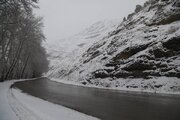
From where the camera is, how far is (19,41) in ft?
125

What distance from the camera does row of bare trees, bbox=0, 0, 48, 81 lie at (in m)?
14.8

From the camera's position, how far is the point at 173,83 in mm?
17094

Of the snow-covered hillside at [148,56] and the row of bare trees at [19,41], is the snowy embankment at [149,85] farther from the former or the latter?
the row of bare trees at [19,41]

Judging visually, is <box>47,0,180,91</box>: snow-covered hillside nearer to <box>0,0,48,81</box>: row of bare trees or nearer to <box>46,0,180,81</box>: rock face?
<box>46,0,180,81</box>: rock face

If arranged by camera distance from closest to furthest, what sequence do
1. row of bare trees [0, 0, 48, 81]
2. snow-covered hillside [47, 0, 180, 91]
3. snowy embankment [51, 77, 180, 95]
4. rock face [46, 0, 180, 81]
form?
row of bare trees [0, 0, 48, 81]
snowy embankment [51, 77, 180, 95]
snow-covered hillside [47, 0, 180, 91]
rock face [46, 0, 180, 81]

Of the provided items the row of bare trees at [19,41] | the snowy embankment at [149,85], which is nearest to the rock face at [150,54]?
the snowy embankment at [149,85]

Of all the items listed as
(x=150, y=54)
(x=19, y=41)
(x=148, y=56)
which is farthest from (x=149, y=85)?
(x=19, y=41)

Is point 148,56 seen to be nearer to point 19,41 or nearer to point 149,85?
point 149,85

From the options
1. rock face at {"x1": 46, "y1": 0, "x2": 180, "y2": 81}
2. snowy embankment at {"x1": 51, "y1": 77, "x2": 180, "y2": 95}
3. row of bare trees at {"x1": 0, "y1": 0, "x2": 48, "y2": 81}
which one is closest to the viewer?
row of bare trees at {"x1": 0, "y1": 0, "x2": 48, "y2": 81}

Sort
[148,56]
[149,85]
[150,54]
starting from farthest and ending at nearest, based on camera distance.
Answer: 1. [150,54]
2. [148,56]
3. [149,85]

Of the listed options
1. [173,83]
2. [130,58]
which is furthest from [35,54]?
[173,83]

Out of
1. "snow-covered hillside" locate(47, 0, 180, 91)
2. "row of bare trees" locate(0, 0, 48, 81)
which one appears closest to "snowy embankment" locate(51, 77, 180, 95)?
"snow-covered hillside" locate(47, 0, 180, 91)

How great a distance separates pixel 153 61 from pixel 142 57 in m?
1.76

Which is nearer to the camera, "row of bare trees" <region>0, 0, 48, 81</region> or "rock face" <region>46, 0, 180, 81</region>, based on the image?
"row of bare trees" <region>0, 0, 48, 81</region>
